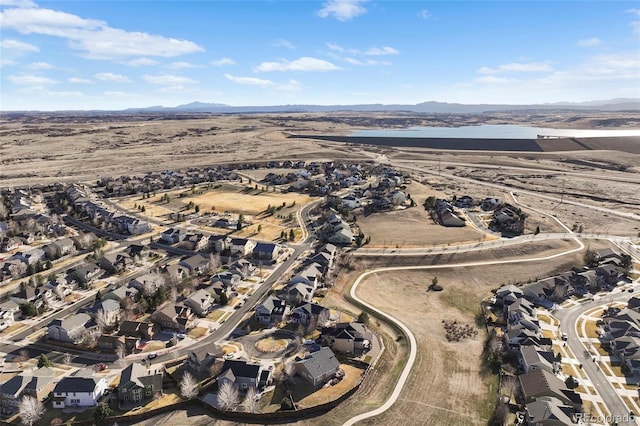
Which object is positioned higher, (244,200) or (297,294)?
(244,200)

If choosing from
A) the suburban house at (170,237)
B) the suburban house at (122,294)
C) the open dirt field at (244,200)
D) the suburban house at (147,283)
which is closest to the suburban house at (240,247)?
the suburban house at (170,237)

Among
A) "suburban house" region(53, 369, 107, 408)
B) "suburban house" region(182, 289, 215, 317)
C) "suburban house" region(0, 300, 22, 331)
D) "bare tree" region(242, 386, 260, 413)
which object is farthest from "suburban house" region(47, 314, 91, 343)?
"bare tree" region(242, 386, 260, 413)

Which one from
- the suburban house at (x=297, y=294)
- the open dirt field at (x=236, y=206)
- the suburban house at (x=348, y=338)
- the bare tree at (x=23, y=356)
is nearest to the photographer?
the bare tree at (x=23, y=356)

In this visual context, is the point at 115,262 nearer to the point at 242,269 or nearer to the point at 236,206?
the point at 242,269

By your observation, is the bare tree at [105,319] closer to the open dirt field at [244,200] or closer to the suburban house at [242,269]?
the suburban house at [242,269]

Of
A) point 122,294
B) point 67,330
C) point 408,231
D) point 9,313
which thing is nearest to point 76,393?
point 67,330

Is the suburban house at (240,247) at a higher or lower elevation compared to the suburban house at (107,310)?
higher
